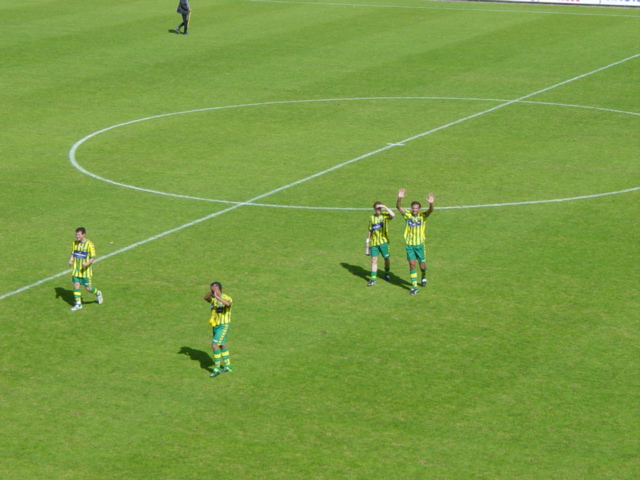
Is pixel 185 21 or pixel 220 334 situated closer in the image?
pixel 220 334

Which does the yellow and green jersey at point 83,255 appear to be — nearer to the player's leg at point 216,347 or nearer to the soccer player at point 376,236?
the player's leg at point 216,347

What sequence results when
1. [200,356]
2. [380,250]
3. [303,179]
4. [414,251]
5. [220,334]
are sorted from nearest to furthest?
1. [220,334]
2. [200,356]
3. [414,251]
4. [380,250]
5. [303,179]

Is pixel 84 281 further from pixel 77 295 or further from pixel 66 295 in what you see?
pixel 66 295

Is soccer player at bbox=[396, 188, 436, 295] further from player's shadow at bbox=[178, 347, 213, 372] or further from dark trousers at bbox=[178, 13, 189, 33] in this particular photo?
dark trousers at bbox=[178, 13, 189, 33]

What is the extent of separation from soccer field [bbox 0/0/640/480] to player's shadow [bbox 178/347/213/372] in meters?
0.05

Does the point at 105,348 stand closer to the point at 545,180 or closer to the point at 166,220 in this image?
the point at 166,220

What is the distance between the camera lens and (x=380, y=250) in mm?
24516

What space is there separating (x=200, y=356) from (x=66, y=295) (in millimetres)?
4719

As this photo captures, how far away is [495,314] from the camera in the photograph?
22406mm

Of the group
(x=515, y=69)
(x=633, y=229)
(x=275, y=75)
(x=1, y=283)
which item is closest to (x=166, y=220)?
(x=1, y=283)

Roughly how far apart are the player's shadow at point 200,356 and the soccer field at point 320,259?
5 cm

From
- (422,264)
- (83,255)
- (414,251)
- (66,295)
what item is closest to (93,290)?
(83,255)

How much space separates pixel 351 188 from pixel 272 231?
14.0 ft

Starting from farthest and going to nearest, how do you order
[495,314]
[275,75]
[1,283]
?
[275,75], [1,283], [495,314]
